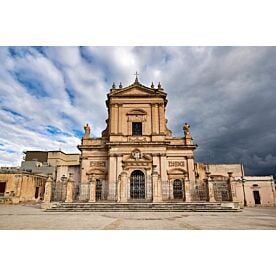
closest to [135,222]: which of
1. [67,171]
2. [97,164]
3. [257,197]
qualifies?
[97,164]

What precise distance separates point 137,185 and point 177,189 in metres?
3.39

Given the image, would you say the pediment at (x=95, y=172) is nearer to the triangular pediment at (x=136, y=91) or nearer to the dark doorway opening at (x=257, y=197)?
the triangular pediment at (x=136, y=91)

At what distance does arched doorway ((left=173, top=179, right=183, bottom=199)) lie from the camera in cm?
1912

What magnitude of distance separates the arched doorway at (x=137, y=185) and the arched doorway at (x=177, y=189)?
2.64 m

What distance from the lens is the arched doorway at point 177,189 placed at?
1912 cm

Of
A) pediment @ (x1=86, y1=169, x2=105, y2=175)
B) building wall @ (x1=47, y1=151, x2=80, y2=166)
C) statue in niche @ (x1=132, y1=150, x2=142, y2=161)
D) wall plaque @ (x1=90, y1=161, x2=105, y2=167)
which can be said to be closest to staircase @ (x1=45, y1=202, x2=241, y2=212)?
pediment @ (x1=86, y1=169, x2=105, y2=175)

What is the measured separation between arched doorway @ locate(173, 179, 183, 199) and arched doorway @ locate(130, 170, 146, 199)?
2643mm

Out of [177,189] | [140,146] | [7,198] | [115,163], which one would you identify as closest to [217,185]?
[177,189]

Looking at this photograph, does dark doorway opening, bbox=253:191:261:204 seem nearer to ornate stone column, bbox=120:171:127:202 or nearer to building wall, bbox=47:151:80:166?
ornate stone column, bbox=120:171:127:202

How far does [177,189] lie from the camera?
763 inches

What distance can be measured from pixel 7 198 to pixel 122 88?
49.4ft

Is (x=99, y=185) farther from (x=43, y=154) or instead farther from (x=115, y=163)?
(x=43, y=154)

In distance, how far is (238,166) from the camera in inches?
1076

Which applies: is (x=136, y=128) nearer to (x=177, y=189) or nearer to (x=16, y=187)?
(x=177, y=189)
